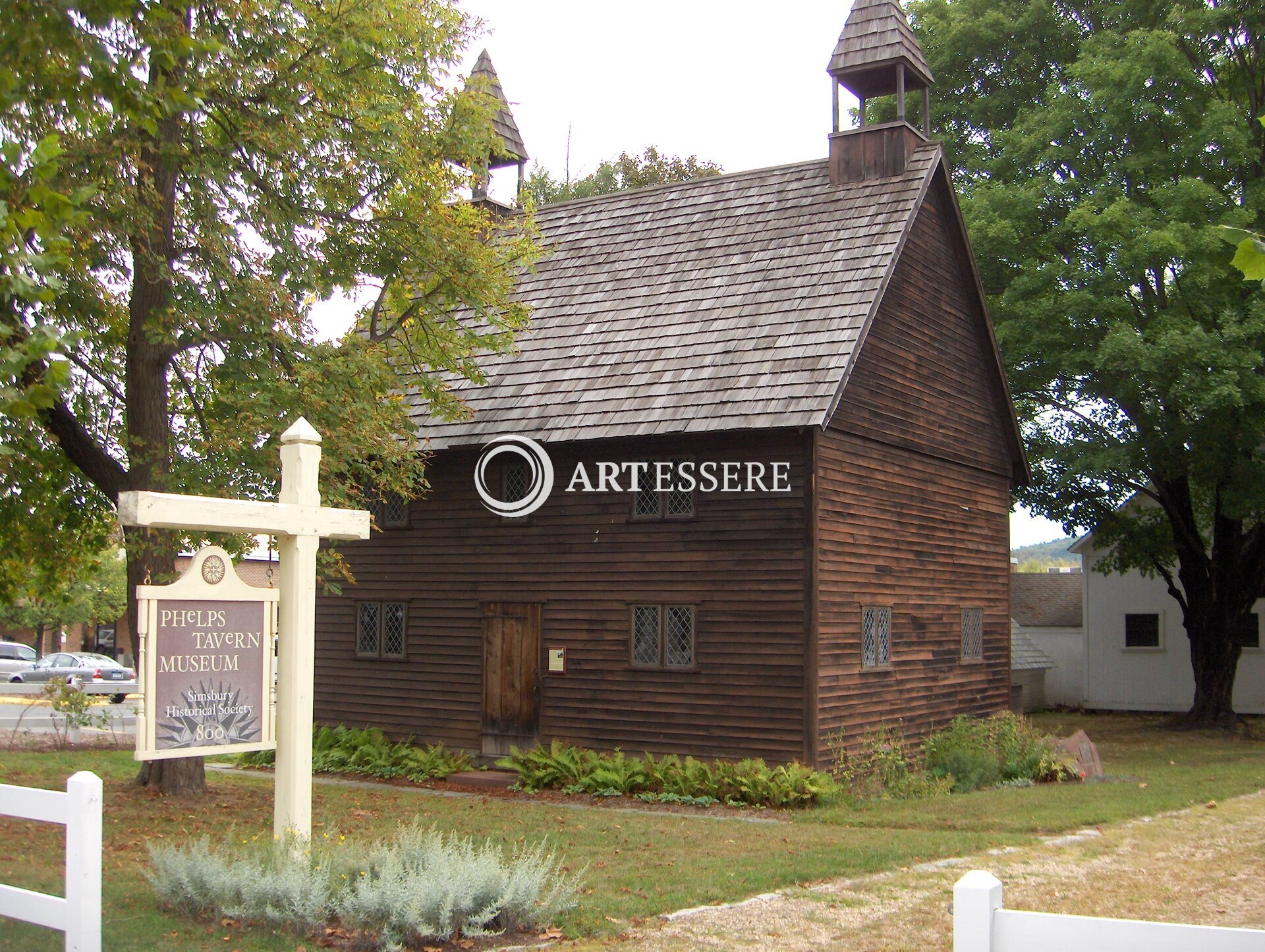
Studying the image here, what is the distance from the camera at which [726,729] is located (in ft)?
53.5

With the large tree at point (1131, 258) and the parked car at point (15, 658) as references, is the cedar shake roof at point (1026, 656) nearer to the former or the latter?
the large tree at point (1131, 258)

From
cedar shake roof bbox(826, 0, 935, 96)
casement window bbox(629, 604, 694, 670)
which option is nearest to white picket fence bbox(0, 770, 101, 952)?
casement window bbox(629, 604, 694, 670)

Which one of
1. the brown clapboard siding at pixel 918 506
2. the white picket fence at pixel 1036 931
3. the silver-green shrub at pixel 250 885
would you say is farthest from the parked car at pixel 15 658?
the white picket fence at pixel 1036 931

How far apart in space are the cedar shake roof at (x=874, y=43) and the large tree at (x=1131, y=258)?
5.08 m

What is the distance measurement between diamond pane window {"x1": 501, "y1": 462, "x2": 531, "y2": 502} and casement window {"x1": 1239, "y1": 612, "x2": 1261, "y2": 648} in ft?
71.5

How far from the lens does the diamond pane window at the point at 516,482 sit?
18469mm

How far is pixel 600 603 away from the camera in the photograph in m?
17.6

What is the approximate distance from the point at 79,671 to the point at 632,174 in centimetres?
2415

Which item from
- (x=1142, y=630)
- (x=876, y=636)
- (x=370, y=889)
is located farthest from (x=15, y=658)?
(x=370, y=889)

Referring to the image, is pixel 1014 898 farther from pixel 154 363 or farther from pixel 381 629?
pixel 381 629

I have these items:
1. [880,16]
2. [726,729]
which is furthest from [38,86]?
[880,16]

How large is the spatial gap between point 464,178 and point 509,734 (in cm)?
808

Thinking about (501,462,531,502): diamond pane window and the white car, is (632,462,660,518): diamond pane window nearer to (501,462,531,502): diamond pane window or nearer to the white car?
(501,462,531,502): diamond pane window

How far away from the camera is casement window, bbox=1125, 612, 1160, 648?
33.4 m
